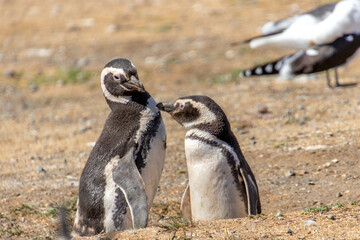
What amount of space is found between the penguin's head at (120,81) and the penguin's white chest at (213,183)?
0.53 meters

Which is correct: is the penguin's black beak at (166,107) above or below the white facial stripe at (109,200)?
above

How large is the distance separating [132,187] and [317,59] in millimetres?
4459

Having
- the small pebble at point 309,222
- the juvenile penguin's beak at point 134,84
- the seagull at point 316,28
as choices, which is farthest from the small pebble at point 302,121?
the small pebble at point 309,222

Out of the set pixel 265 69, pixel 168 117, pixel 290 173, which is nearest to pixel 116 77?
pixel 290 173

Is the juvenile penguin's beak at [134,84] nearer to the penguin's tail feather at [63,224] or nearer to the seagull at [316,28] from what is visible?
the penguin's tail feather at [63,224]

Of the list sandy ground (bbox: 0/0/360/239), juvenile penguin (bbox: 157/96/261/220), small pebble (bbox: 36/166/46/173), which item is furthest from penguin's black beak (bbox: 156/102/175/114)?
small pebble (bbox: 36/166/46/173)

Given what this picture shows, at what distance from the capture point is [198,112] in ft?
13.3

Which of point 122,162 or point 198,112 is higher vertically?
point 198,112

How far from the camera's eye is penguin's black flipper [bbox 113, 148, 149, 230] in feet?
12.3

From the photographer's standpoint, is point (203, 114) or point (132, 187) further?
point (203, 114)

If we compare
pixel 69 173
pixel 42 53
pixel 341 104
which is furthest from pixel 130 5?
pixel 69 173

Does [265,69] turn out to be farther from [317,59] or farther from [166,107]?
[166,107]

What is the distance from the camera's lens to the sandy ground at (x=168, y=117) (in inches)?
175

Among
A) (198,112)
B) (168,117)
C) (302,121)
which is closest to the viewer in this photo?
(198,112)
